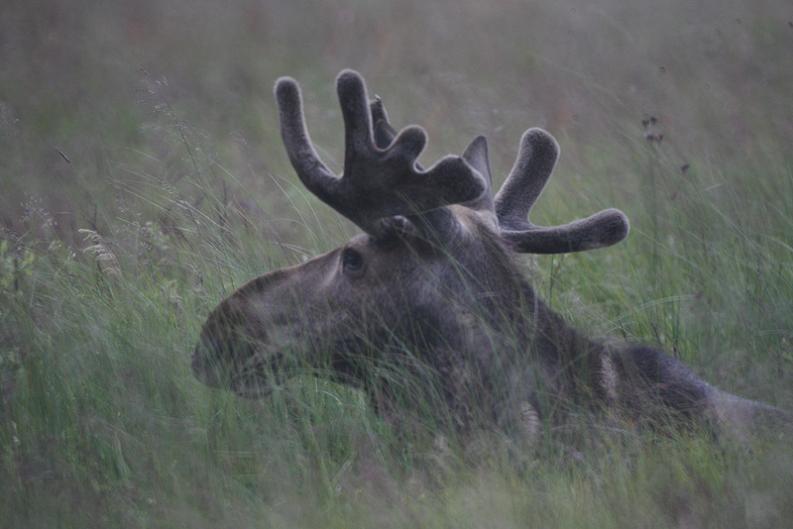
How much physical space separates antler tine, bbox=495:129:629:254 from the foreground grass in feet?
0.59

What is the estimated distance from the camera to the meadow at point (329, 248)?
4.07 m

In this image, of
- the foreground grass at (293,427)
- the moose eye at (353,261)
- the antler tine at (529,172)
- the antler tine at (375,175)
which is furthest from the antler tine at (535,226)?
the moose eye at (353,261)

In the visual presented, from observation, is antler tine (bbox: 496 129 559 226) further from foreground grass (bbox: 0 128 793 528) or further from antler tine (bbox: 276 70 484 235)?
antler tine (bbox: 276 70 484 235)

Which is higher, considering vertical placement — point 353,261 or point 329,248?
point 329,248

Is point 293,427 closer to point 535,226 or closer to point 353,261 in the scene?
point 353,261

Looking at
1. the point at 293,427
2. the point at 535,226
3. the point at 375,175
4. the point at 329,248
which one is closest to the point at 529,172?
the point at 535,226

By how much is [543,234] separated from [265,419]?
4.44 ft

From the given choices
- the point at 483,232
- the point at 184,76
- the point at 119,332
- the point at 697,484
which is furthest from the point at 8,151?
the point at 184,76

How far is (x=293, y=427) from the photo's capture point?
15.5 feet

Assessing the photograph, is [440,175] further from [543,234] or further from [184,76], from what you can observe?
[184,76]

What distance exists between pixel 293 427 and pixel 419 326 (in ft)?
2.06

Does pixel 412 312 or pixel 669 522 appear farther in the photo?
pixel 412 312

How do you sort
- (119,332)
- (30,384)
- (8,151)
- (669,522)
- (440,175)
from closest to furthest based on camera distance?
1. (669,522)
2. (440,175)
3. (30,384)
4. (119,332)
5. (8,151)

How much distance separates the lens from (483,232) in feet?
15.7
